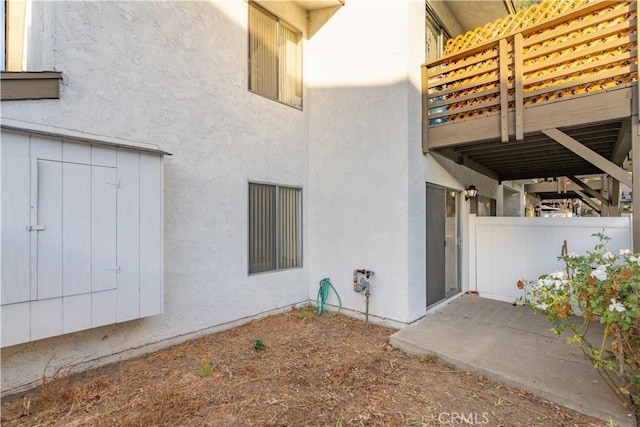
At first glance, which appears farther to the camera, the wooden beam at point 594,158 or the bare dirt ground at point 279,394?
the wooden beam at point 594,158

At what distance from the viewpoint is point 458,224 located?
6.62 meters

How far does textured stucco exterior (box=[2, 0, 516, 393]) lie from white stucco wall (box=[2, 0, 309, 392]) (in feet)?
0.05

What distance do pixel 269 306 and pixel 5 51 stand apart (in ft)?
15.8

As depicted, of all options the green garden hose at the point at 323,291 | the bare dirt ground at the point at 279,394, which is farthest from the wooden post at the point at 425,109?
the bare dirt ground at the point at 279,394

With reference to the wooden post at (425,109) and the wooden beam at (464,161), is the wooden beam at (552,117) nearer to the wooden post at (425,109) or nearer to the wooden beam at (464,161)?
the wooden post at (425,109)

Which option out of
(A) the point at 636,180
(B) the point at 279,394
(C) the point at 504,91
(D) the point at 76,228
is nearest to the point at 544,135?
(C) the point at 504,91

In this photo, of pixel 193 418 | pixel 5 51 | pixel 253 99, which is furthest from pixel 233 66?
pixel 193 418

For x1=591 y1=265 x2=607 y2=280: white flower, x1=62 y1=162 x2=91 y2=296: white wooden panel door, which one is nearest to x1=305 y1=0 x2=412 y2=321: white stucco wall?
x1=591 y1=265 x2=607 y2=280: white flower

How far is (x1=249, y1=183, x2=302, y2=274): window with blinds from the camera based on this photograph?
5.11 metres

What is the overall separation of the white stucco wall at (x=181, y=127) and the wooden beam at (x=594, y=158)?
Result: 393 cm

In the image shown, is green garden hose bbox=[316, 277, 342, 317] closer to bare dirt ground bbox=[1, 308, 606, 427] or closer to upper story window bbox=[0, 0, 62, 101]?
bare dirt ground bbox=[1, 308, 606, 427]

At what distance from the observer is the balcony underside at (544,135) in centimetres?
385

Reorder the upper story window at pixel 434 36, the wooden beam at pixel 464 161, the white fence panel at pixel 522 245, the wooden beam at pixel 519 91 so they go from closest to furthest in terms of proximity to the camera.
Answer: the wooden beam at pixel 519 91
the white fence panel at pixel 522 245
the wooden beam at pixel 464 161
the upper story window at pixel 434 36

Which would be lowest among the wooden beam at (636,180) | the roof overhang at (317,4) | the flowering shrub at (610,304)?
the flowering shrub at (610,304)
